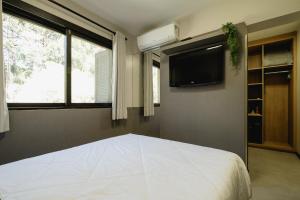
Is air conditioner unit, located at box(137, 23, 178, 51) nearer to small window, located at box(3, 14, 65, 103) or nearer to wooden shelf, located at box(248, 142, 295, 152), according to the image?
small window, located at box(3, 14, 65, 103)

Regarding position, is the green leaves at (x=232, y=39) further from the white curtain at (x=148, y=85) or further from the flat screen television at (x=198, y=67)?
the white curtain at (x=148, y=85)

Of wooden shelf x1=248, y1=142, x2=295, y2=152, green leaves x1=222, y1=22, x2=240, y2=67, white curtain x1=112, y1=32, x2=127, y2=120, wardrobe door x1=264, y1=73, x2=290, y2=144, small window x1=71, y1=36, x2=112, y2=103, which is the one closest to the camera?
green leaves x1=222, y1=22, x2=240, y2=67

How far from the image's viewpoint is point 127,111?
299 cm

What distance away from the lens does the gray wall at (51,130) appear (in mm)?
1592

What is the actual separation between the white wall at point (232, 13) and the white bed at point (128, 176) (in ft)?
5.94

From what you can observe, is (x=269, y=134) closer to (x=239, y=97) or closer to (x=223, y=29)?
(x=239, y=97)

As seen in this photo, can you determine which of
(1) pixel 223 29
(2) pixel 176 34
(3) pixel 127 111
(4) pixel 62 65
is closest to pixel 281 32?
(1) pixel 223 29

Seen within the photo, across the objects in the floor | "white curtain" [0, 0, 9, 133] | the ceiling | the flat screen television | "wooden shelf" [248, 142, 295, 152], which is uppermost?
the ceiling

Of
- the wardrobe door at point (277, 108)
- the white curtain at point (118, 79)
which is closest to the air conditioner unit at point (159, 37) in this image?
the white curtain at point (118, 79)

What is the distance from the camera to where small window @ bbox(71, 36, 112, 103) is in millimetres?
2279

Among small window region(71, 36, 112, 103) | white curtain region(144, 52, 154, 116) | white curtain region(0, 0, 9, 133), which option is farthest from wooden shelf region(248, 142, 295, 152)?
white curtain region(0, 0, 9, 133)

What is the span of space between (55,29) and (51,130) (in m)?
1.34

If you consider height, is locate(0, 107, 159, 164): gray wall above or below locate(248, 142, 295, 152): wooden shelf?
above

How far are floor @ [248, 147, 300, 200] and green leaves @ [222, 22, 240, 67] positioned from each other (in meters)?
1.57
